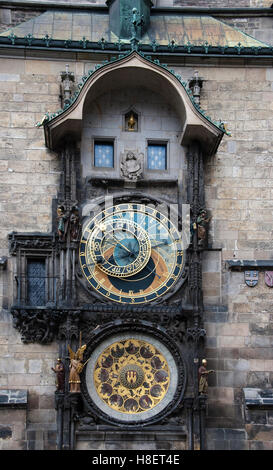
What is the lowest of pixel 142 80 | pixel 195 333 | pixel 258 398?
pixel 258 398

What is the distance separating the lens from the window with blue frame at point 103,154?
16.9m

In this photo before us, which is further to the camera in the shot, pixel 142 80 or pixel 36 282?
pixel 142 80

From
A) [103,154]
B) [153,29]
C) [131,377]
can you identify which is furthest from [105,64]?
[131,377]

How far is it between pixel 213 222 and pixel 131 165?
4.95ft

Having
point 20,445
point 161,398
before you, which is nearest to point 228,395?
point 161,398

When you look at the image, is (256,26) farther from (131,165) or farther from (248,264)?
(248,264)

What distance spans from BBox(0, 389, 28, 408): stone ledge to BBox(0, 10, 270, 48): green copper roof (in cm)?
553

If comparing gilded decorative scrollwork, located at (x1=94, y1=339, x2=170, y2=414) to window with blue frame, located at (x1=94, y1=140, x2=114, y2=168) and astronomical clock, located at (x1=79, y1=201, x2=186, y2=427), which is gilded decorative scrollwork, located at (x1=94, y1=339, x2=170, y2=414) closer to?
astronomical clock, located at (x1=79, y1=201, x2=186, y2=427)

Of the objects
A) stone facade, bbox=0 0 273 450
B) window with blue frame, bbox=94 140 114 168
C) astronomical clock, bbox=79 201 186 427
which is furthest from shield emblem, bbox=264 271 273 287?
window with blue frame, bbox=94 140 114 168

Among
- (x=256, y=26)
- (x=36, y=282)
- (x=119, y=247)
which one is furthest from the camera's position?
(x=256, y=26)

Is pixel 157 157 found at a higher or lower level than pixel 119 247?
higher

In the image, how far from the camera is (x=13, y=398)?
15.6 m

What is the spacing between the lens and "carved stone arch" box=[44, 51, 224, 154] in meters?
16.3
